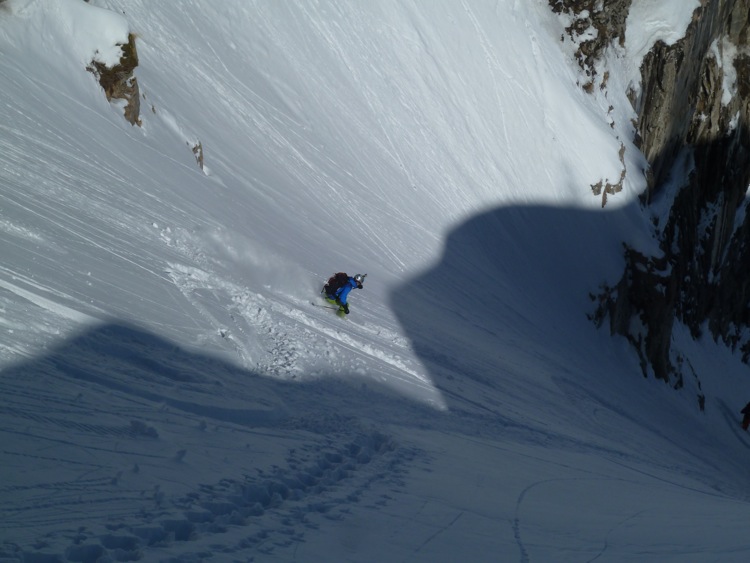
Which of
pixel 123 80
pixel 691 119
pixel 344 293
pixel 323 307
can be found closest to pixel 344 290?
pixel 344 293

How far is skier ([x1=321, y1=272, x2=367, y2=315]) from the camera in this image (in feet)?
34.4

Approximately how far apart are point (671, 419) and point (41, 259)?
17525 mm

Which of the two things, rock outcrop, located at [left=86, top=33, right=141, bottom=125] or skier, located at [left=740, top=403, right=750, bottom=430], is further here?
skier, located at [left=740, top=403, right=750, bottom=430]

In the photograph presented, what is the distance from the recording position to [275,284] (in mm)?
10383

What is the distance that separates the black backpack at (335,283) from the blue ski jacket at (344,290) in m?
0.04

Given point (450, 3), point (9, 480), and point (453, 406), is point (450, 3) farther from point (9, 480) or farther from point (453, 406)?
point (9, 480)

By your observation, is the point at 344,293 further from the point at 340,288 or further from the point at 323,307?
the point at 323,307

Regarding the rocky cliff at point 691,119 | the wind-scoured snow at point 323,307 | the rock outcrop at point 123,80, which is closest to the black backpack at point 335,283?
the wind-scoured snow at point 323,307

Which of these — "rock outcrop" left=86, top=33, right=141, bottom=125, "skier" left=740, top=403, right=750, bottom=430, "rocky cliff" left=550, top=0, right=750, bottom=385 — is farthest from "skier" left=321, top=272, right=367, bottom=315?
"rocky cliff" left=550, top=0, right=750, bottom=385

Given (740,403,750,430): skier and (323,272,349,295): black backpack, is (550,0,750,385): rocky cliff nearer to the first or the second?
(740,403,750,430): skier

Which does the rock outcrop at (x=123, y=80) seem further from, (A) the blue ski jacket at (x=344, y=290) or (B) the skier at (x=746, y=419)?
(B) the skier at (x=746, y=419)

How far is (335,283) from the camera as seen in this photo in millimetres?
10570

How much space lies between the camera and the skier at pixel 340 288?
10.5 m

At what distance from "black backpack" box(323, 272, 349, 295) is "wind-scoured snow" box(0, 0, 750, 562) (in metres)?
0.24
